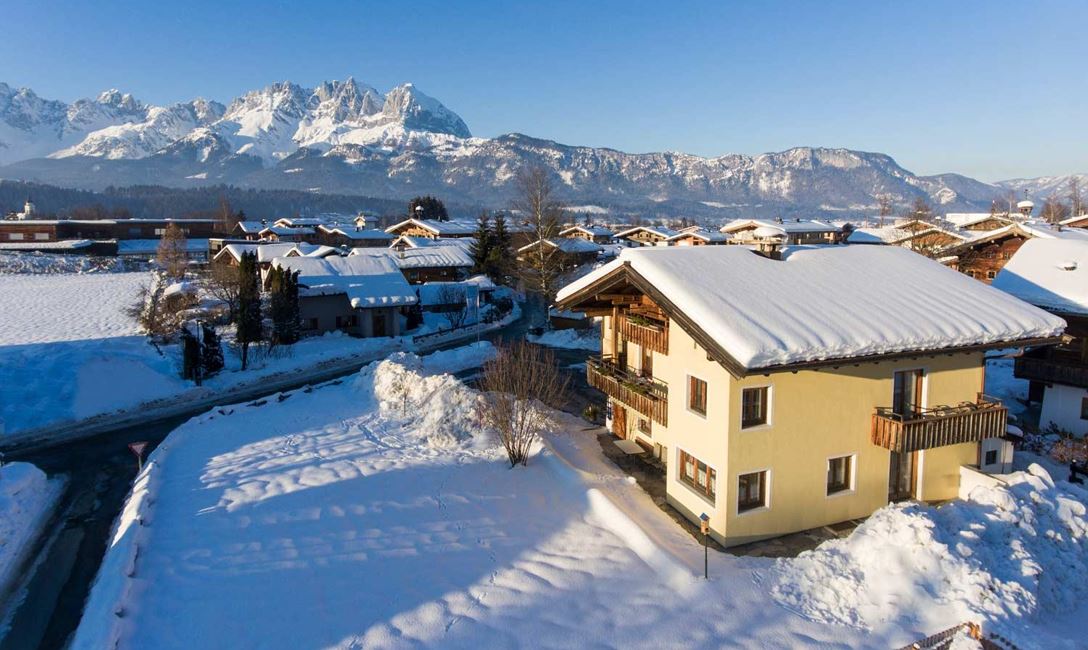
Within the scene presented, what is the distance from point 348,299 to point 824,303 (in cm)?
3456

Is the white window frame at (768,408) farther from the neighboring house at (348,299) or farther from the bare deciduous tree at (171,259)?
the bare deciduous tree at (171,259)

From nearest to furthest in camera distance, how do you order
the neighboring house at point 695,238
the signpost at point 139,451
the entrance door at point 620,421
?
the signpost at point 139,451, the entrance door at point 620,421, the neighboring house at point 695,238

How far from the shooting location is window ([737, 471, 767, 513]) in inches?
562

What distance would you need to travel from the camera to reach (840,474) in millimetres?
15289

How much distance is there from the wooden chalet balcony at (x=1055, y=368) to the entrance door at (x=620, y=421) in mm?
14188

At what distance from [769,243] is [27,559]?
2013 centimetres

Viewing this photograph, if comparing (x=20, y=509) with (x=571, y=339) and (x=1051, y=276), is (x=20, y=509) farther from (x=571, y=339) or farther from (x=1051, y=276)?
(x=1051, y=276)

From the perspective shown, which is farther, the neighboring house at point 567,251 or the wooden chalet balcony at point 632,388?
the neighboring house at point 567,251

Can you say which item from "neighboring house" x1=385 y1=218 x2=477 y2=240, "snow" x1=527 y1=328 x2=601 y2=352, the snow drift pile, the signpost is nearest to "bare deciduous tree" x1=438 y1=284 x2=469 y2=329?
"snow" x1=527 y1=328 x2=601 y2=352

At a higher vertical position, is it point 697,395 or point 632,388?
point 697,395

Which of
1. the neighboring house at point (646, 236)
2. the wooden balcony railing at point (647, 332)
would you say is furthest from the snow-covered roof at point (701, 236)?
the wooden balcony railing at point (647, 332)

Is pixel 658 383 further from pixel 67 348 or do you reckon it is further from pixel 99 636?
pixel 67 348

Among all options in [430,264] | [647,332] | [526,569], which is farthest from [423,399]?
[430,264]

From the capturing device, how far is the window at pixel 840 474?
15155 millimetres
